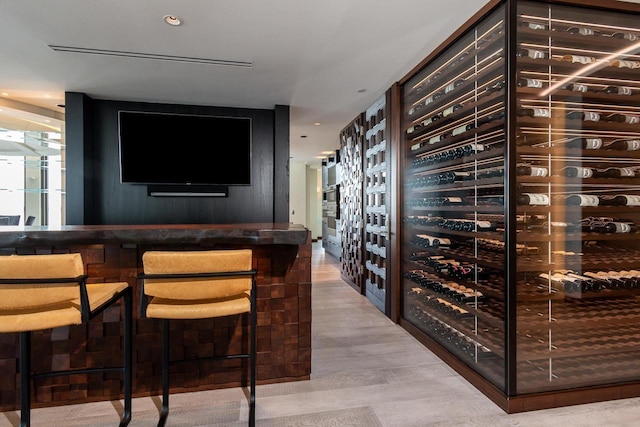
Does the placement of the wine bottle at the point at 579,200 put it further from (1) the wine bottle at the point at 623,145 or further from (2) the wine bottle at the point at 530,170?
(1) the wine bottle at the point at 623,145

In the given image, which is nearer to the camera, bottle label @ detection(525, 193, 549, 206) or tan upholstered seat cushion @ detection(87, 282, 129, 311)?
tan upholstered seat cushion @ detection(87, 282, 129, 311)

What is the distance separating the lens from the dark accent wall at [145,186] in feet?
13.1

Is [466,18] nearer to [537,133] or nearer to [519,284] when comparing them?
[537,133]

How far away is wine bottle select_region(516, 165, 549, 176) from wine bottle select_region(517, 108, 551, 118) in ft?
1.03

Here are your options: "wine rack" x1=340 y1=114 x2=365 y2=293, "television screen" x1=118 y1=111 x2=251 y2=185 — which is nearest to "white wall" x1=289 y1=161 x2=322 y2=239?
"wine rack" x1=340 y1=114 x2=365 y2=293

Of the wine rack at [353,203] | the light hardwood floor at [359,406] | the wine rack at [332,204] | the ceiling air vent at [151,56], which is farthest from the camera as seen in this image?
the wine rack at [332,204]

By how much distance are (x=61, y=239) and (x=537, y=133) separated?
9.35ft

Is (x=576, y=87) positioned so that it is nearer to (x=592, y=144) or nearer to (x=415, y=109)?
(x=592, y=144)

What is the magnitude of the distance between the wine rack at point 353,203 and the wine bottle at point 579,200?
9.29 feet

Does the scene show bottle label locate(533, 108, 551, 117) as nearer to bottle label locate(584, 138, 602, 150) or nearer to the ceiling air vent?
bottle label locate(584, 138, 602, 150)

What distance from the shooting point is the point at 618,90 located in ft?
7.02

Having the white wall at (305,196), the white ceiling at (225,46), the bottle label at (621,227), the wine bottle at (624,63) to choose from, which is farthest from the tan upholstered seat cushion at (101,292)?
the white wall at (305,196)

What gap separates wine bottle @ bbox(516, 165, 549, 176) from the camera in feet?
6.55

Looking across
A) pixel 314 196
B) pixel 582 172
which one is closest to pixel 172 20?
pixel 582 172
